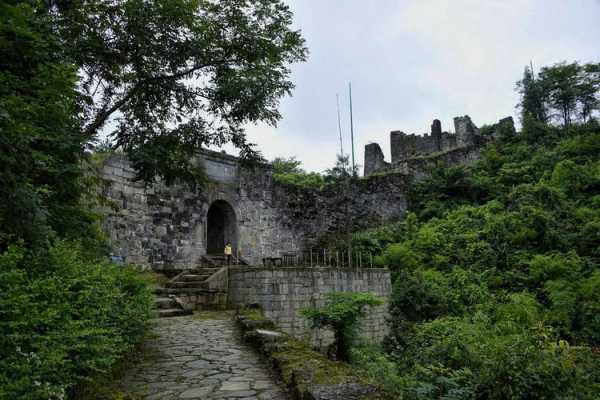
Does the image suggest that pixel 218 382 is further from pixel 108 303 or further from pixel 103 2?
pixel 103 2

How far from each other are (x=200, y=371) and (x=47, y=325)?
6.59 feet

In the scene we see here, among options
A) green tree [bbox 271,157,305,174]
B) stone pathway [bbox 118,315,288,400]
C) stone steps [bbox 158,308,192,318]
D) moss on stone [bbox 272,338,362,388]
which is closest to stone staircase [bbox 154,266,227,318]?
stone steps [bbox 158,308,192,318]

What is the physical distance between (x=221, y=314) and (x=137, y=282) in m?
3.41

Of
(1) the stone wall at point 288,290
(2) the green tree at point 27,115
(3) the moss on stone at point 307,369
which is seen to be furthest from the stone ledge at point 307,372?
(1) the stone wall at point 288,290

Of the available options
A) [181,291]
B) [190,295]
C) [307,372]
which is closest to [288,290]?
[190,295]

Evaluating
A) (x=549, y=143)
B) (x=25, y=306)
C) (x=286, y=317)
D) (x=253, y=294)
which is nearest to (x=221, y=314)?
(x=253, y=294)

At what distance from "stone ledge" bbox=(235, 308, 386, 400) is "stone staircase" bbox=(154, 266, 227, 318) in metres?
3.64

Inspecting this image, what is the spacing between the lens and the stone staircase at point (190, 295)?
30.0ft

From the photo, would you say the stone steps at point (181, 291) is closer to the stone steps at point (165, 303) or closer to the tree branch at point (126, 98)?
the stone steps at point (165, 303)

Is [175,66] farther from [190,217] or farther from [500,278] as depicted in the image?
[500,278]

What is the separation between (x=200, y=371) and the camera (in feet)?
15.0

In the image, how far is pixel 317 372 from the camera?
377cm

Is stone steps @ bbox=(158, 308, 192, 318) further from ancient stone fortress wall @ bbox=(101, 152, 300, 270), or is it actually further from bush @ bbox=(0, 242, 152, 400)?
bush @ bbox=(0, 242, 152, 400)

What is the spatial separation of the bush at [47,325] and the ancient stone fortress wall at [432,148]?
65.6 feet
